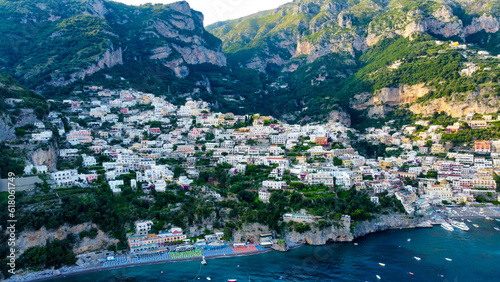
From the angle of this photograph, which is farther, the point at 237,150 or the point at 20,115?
the point at 237,150

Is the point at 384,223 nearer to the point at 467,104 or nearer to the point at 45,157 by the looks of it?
the point at 45,157

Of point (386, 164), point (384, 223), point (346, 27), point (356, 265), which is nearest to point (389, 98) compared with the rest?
point (386, 164)

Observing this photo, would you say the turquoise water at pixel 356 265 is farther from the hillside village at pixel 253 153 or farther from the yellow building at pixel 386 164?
the yellow building at pixel 386 164

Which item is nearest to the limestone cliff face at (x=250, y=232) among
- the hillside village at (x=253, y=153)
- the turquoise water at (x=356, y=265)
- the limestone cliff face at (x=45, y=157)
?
the turquoise water at (x=356, y=265)

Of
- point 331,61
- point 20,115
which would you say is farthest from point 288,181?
point 331,61

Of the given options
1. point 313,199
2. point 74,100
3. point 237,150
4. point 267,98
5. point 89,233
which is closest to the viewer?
point 89,233

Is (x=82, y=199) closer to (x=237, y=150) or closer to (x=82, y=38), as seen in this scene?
(x=237, y=150)
